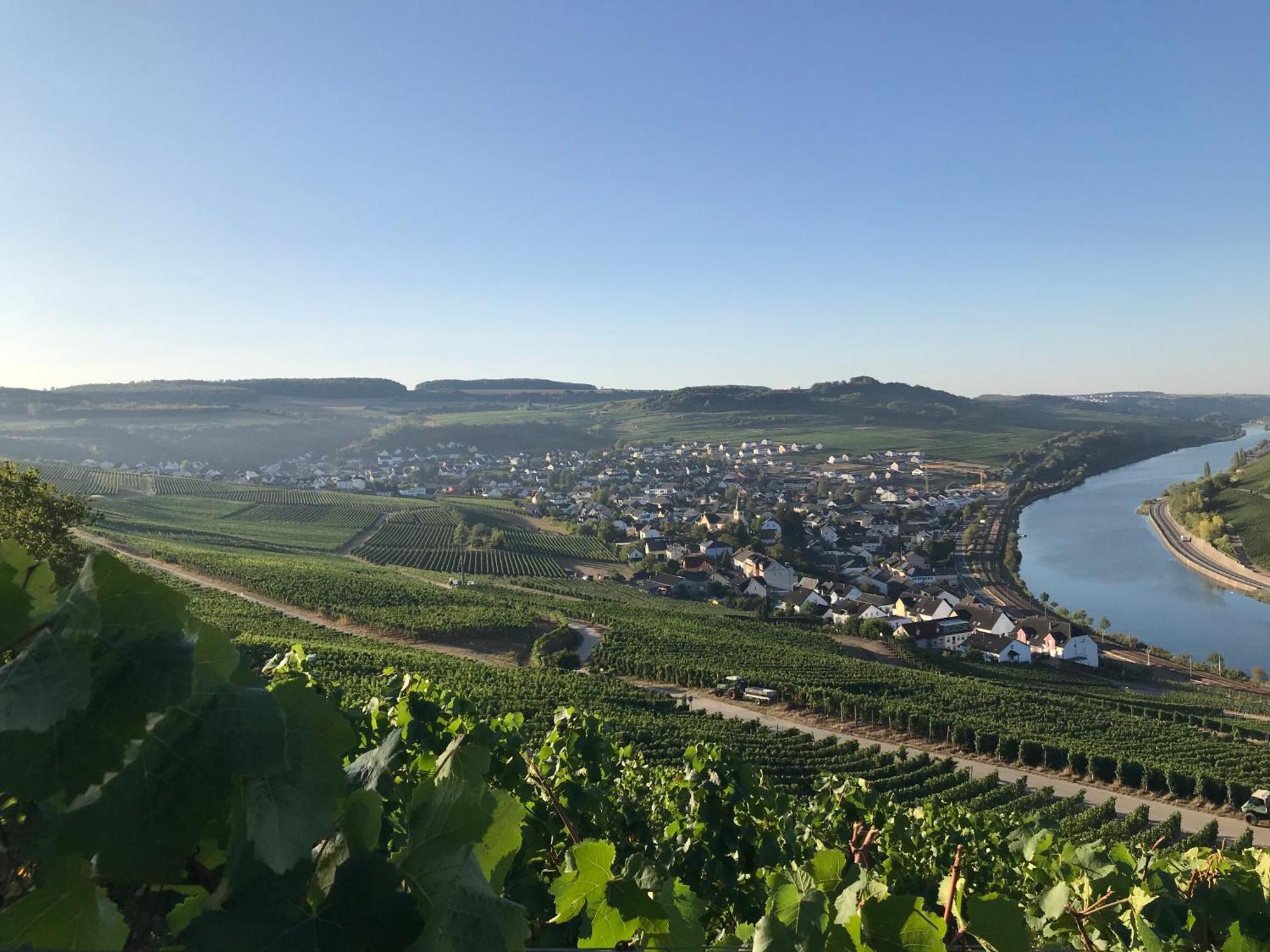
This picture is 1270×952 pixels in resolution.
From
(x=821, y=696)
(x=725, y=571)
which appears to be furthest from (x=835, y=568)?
(x=821, y=696)

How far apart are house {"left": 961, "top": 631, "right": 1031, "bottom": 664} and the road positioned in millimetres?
21707

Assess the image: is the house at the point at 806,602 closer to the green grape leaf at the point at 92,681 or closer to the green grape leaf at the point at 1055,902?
the green grape leaf at the point at 1055,902

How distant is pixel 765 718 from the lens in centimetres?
2914

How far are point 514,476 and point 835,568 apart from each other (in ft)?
201

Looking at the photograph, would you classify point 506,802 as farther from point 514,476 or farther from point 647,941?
point 514,476

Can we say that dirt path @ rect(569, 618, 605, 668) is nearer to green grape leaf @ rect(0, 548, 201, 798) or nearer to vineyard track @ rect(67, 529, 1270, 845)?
vineyard track @ rect(67, 529, 1270, 845)

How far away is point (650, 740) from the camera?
853 inches

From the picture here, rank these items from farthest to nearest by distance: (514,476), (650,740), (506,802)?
(514,476), (650,740), (506,802)

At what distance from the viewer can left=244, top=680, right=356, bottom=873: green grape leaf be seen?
2.50ft

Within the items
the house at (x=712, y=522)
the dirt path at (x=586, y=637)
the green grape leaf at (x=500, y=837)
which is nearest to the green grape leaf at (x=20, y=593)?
the green grape leaf at (x=500, y=837)

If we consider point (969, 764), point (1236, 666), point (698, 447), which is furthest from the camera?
point (698, 447)

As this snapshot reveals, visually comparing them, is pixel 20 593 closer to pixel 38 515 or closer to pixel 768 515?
pixel 38 515

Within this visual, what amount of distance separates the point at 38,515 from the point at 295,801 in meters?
22.0

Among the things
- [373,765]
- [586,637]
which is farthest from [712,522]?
[373,765]
